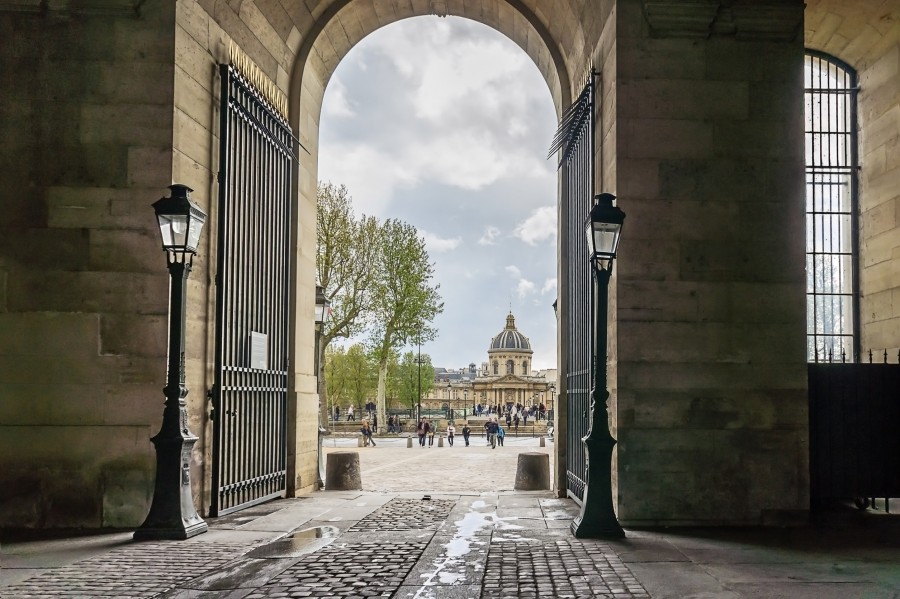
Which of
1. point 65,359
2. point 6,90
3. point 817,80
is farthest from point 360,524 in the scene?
point 817,80

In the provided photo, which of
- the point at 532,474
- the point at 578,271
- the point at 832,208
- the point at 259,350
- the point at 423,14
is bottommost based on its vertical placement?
the point at 532,474

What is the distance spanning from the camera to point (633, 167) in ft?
31.0

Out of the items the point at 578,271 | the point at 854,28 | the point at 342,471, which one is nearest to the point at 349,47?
the point at 578,271

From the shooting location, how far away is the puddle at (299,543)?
7373mm

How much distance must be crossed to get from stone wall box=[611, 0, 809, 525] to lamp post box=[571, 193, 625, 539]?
785 millimetres

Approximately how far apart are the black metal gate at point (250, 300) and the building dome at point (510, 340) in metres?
130

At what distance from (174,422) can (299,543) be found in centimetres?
178

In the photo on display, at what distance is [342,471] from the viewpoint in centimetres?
1355

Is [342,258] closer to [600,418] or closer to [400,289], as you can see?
[400,289]

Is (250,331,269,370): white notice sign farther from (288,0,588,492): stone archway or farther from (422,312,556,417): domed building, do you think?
(422,312,556,417): domed building

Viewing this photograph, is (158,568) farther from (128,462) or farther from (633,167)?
(633,167)

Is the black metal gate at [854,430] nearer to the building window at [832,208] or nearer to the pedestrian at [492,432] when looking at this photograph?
the building window at [832,208]

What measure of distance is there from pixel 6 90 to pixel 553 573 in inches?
314

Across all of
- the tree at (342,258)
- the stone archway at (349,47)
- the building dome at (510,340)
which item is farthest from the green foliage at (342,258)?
the building dome at (510,340)
